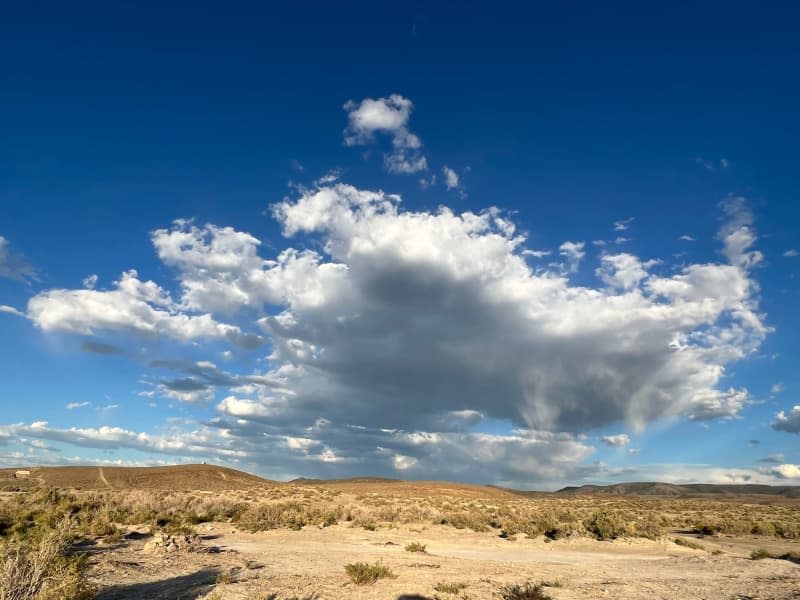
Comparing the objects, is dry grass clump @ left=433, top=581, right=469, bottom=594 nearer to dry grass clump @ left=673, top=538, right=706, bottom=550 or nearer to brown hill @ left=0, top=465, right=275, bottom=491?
dry grass clump @ left=673, top=538, right=706, bottom=550

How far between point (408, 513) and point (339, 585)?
23.0 metres

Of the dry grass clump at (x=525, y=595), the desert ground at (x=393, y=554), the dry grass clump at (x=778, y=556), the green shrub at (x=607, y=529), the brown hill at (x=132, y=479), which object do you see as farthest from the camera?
the brown hill at (x=132, y=479)

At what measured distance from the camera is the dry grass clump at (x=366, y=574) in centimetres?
1389

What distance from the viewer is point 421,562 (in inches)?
705

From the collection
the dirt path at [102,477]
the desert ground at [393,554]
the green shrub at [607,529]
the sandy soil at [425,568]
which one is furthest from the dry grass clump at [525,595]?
the dirt path at [102,477]

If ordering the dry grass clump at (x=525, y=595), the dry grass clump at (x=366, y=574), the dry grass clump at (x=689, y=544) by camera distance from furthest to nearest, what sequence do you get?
the dry grass clump at (x=689, y=544) → the dry grass clump at (x=366, y=574) → the dry grass clump at (x=525, y=595)

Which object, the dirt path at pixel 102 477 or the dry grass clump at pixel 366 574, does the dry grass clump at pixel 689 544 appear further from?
the dirt path at pixel 102 477

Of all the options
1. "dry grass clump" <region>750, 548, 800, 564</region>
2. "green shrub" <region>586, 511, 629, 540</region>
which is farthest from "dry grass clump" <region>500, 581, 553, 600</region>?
"green shrub" <region>586, 511, 629, 540</region>

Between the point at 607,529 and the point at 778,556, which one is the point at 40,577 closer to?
the point at 607,529

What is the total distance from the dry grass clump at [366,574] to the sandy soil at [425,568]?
0.23 meters

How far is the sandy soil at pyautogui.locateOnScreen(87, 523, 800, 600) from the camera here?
42.8ft

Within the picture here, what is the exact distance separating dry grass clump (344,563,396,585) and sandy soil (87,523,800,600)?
0.23 metres

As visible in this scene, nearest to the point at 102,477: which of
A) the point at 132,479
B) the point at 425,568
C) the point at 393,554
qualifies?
the point at 132,479

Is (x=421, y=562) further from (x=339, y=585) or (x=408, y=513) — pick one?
(x=408, y=513)
